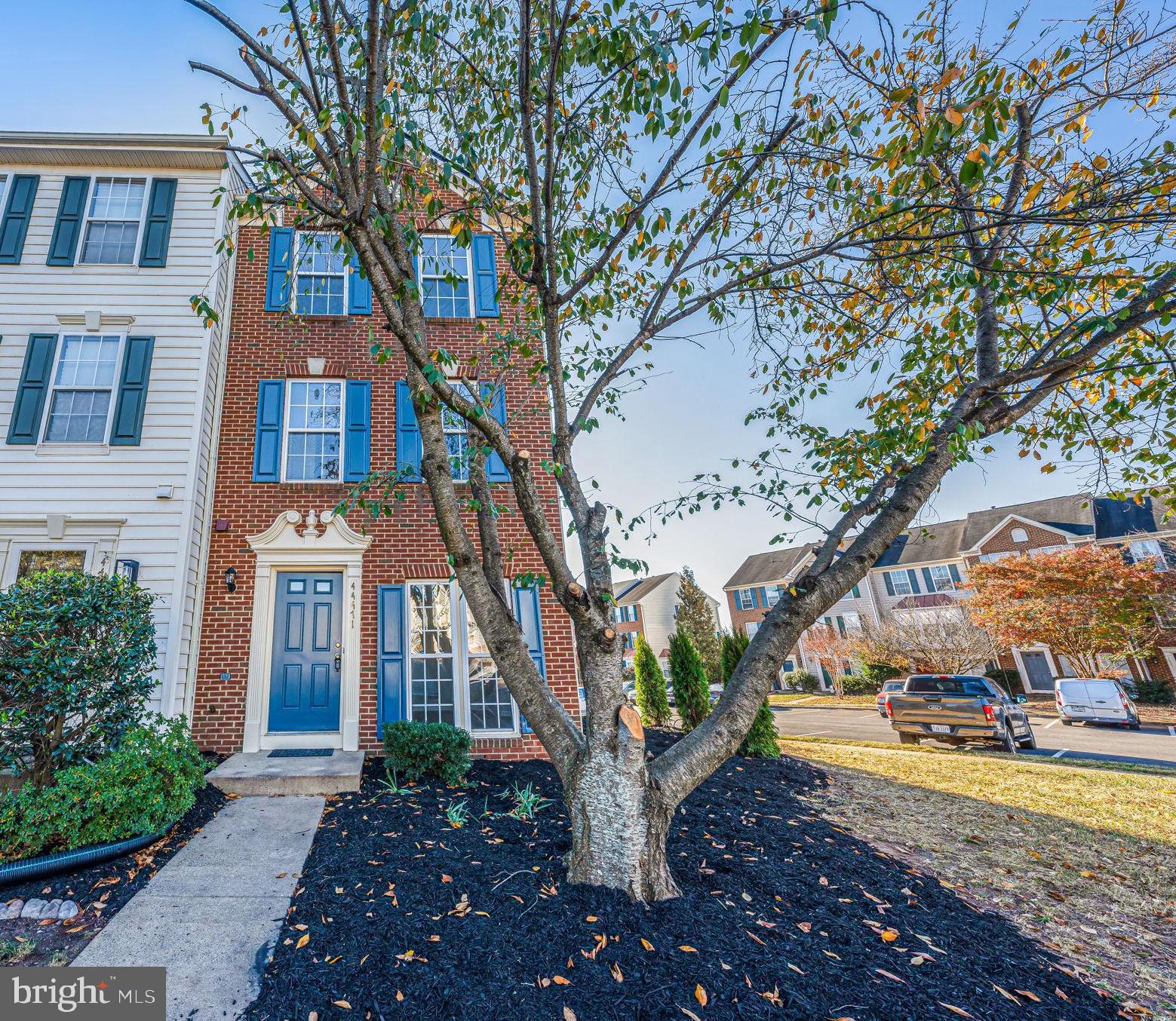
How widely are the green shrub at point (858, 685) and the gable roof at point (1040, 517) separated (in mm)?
8263

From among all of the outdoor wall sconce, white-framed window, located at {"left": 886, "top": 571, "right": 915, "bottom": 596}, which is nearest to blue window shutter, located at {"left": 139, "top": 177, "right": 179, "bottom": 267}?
the outdoor wall sconce

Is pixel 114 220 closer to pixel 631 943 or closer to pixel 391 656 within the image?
pixel 391 656

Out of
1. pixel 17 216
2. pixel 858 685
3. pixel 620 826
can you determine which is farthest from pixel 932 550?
pixel 17 216

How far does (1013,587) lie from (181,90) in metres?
26.5

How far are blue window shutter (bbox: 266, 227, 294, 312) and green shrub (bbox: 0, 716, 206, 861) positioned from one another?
603 centimetres

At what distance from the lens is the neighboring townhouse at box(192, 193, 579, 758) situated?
23.1 ft

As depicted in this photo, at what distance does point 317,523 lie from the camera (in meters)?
7.52

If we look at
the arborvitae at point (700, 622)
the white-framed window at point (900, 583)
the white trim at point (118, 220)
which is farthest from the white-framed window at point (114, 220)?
the white-framed window at point (900, 583)

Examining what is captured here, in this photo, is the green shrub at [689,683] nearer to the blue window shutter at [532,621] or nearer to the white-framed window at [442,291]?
the blue window shutter at [532,621]

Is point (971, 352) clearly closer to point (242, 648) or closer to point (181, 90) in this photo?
point (181, 90)

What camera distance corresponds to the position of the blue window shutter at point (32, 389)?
7012 millimetres

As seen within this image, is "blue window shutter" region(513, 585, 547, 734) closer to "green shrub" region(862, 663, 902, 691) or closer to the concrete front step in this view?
the concrete front step

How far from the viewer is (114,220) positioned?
802cm

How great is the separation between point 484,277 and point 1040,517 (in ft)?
96.7
